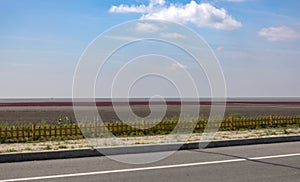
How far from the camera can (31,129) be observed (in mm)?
13711

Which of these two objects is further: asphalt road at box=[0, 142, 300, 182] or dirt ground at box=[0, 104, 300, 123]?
dirt ground at box=[0, 104, 300, 123]

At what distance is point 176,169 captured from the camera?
349 inches

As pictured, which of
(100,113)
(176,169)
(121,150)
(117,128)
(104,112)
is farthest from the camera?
(104,112)

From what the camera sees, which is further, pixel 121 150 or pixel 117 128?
pixel 117 128

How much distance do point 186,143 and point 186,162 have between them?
88.8 inches

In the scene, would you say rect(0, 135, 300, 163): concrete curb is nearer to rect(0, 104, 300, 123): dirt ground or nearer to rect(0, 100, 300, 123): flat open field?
rect(0, 100, 300, 123): flat open field

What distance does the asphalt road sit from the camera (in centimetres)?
798

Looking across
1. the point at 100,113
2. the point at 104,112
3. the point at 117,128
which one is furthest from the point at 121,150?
the point at 104,112

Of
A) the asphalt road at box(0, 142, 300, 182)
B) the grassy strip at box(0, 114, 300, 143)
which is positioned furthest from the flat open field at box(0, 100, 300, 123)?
the asphalt road at box(0, 142, 300, 182)

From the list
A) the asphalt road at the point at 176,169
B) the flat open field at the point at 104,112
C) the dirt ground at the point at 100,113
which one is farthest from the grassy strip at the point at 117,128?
the dirt ground at the point at 100,113

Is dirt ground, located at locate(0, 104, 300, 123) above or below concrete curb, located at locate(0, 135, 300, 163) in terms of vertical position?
above

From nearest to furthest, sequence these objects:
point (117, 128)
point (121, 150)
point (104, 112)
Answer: point (121, 150) < point (117, 128) < point (104, 112)

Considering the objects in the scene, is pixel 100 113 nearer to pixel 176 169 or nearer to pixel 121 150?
pixel 121 150

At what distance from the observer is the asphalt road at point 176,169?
7.98 m
